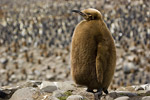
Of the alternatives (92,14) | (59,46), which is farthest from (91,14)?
(59,46)

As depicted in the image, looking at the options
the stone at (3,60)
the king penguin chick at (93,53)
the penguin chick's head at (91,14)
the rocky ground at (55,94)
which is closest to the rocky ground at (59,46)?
the stone at (3,60)

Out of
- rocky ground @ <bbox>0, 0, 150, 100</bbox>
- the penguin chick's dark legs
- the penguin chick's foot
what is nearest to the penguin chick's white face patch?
the penguin chick's foot

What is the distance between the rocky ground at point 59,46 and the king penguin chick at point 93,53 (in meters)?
2.75

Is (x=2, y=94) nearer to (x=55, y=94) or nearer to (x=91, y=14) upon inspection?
(x=55, y=94)

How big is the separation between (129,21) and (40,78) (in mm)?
5235

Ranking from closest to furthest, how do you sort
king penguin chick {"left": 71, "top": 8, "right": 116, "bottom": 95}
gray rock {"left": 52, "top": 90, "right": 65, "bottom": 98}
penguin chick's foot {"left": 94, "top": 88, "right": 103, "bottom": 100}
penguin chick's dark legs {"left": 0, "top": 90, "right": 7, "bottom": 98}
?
king penguin chick {"left": 71, "top": 8, "right": 116, "bottom": 95}
penguin chick's foot {"left": 94, "top": 88, "right": 103, "bottom": 100}
gray rock {"left": 52, "top": 90, "right": 65, "bottom": 98}
penguin chick's dark legs {"left": 0, "top": 90, "right": 7, "bottom": 98}

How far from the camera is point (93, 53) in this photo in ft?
9.35

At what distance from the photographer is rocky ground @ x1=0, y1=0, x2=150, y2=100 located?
8047mm

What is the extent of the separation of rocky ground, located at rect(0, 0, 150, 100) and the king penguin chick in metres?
2.75


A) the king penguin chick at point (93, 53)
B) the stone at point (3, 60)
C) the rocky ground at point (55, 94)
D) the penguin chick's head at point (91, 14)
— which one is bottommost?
the stone at point (3, 60)

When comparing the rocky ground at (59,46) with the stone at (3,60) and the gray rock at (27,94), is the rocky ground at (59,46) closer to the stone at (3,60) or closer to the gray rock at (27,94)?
the stone at (3,60)

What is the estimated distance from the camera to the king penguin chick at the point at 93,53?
283 cm

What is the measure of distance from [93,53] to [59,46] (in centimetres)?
749

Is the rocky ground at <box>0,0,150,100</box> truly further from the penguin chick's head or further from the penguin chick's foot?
the penguin chick's head
